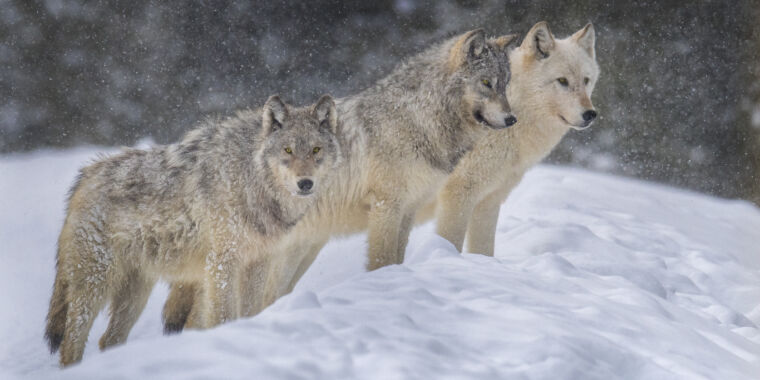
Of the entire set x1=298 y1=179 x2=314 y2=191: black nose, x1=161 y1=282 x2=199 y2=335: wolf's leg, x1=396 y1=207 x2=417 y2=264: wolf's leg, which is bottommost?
x1=161 y1=282 x2=199 y2=335: wolf's leg

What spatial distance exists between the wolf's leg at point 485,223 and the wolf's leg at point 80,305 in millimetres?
2443

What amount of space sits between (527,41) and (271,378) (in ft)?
10.8

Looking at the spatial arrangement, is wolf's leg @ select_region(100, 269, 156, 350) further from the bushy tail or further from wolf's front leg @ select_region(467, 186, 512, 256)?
wolf's front leg @ select_region(467, 186, 512, 256)

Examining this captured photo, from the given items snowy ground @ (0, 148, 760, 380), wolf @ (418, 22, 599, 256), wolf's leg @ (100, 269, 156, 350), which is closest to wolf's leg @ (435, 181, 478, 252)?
wolf @ (418, 22, 599, 256)

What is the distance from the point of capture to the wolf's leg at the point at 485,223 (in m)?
4.45

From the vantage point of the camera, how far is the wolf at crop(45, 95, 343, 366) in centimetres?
325

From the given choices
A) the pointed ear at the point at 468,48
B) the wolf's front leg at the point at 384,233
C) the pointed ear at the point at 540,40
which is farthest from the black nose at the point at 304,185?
the pointed ear at the point at 540,40

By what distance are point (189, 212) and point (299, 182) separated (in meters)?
0.69

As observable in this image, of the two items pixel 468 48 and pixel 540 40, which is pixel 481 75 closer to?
pixel 468 48

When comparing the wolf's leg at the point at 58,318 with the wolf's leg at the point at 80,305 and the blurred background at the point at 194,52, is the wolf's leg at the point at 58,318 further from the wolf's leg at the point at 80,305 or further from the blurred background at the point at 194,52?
the blurred background at the point at 194,52

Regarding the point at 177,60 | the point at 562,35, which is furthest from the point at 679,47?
the point at 177,60

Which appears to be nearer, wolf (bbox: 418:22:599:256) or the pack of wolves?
the pack of wolves

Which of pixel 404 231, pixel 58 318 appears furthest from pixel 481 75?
pixel 58 318

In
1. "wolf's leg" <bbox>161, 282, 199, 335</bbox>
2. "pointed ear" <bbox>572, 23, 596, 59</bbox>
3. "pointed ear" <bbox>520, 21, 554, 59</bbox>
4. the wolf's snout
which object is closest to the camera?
"wolf's leg" <bbox>161, 282, 199, 335</bbox>
